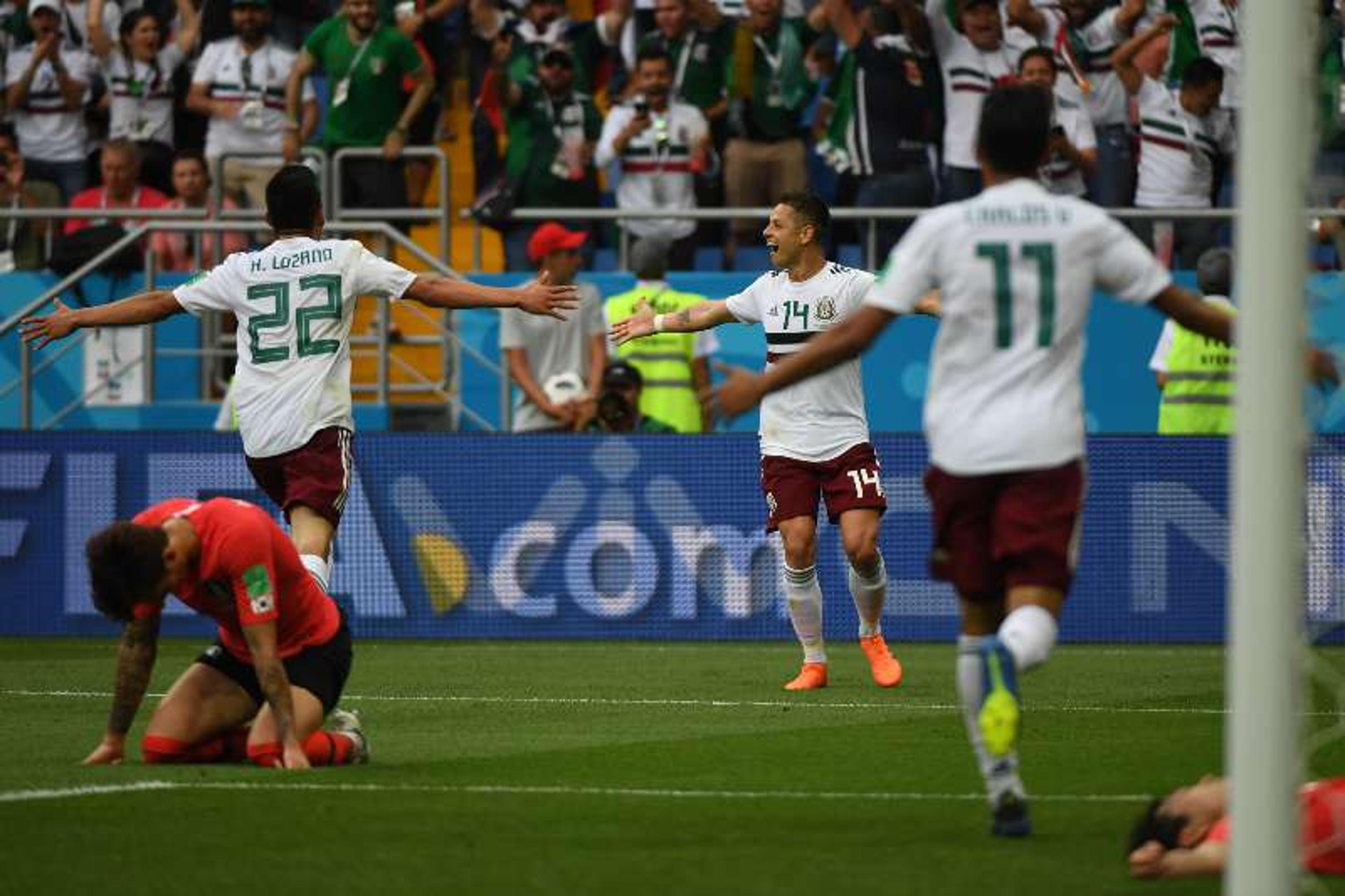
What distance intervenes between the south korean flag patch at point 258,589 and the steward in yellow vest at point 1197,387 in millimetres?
8914

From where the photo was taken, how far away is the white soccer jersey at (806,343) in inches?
512

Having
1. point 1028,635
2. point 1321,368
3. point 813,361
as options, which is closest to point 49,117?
point 813,361

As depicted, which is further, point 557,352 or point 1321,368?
A: point 557,352

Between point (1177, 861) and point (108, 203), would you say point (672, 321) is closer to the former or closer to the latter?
point (1177, 861)

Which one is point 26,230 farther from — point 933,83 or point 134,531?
point 134,531

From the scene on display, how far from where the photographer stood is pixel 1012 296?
7.60 metres

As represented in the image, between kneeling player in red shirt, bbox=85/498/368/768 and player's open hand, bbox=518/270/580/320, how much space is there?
1.84m

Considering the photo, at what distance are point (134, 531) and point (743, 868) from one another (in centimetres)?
259

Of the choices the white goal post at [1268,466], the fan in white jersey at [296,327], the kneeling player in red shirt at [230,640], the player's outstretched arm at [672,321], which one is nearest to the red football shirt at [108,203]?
the player's outstretched arm at [672,321]

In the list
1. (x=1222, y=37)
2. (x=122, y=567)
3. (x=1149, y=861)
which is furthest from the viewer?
(x=1222, y=37)

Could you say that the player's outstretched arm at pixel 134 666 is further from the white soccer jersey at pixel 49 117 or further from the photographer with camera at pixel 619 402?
the white soccer jersey at pixel 49 117

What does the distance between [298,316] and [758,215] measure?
6.85 metres

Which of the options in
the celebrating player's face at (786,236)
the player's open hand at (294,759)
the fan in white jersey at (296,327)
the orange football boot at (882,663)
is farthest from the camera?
the orange football boot at (882,663)

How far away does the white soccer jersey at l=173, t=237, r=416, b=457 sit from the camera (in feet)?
37.4
